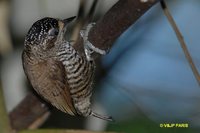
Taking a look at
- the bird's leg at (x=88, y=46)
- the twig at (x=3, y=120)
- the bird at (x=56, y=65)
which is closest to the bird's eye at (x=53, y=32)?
the bird at (x=56, y=65)

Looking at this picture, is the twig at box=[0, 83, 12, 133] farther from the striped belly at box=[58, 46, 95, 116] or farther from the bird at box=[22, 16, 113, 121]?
the striped belly at box=[58, 46, 95, 116]

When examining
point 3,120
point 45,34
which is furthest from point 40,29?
point 3,120

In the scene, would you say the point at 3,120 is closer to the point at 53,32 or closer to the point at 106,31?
the point at 53,32

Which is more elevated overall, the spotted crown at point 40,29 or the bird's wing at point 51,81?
the spotted crown at point 40,29

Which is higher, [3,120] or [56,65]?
[56,65]

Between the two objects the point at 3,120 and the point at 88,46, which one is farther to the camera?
the point at 88,46

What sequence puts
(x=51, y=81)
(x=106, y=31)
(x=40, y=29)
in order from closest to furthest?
(x=106, y=31) → (x=40, y=29) → (x=51, y=81)

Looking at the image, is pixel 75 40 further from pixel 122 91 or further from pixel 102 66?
pixel 102 66

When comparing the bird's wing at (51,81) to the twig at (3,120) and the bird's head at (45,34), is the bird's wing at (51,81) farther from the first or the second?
the twig at (3,120)

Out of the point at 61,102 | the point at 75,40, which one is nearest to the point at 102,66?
the point at 75,40
